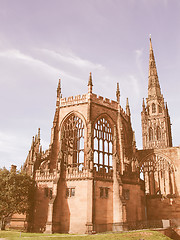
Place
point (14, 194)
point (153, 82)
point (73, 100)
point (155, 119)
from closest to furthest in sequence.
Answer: point (14, 194), point (73, 100), point (155, 119), point (153, 82)

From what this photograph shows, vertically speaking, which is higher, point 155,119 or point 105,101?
point 155,119

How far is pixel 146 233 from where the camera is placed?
25.6 m

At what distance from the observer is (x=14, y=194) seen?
3142 centimetres

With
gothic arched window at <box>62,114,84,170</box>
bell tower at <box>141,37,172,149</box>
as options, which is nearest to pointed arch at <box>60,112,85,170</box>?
gothic arched window at <box>62,114,84,170</box>

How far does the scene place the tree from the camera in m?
31.1

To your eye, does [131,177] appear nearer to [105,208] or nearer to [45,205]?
[105,208]

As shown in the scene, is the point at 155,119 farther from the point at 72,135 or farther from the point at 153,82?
the point at 72,135

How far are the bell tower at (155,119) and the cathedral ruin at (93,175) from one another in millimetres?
34437

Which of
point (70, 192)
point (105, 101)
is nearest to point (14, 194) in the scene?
point (70, 192)

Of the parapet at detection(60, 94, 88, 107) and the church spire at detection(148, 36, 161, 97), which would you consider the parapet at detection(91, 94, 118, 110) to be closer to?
the parapet at detection(60, 94, 88, 107)

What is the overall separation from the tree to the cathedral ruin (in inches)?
65.2

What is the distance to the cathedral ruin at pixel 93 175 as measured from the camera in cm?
3169

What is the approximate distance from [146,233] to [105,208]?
302 inches

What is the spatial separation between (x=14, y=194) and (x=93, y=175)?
976cm
